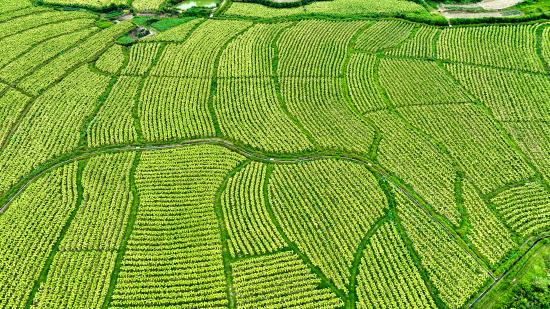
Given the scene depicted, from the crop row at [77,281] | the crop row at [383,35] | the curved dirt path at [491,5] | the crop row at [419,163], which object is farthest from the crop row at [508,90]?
the crop row at [77,281]

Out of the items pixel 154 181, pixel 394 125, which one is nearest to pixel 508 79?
pixel 394 125

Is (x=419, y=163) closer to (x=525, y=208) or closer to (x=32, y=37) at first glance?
(x=525, y=208)

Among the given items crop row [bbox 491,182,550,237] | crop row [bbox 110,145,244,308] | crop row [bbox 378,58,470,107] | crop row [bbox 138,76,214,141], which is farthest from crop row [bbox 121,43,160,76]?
crop row [bbox 491,182,550,237]

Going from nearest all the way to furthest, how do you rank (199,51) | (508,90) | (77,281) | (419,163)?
1. (77,281)
2. (419,163)
3. (508,90)
4. (199,51)

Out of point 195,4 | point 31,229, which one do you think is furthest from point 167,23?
point 31,229

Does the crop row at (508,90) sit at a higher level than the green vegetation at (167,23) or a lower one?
lower

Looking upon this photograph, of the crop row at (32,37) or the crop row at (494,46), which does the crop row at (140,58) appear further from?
the crop row at (494,46)

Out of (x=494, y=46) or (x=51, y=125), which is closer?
(x=51, y=125)
